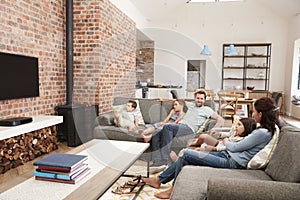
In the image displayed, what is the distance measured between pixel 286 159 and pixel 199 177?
0.61m

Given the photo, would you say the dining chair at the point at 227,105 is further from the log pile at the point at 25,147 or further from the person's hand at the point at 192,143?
the log pile at the point at 25,147

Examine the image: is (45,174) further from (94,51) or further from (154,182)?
(94,51)

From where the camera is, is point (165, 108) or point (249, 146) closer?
point (249, 146)

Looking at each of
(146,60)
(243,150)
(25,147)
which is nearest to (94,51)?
(25,147)

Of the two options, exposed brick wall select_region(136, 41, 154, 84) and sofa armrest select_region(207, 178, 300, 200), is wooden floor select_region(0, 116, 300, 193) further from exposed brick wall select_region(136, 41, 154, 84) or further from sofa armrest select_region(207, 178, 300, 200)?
exposed brick wall select_region(136, 41, 154, 84)

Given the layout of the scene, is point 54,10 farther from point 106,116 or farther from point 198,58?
point 198,58

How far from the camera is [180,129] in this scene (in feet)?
11.2

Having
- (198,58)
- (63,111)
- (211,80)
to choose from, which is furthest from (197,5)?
(63,111)

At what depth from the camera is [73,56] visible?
4.74 metres

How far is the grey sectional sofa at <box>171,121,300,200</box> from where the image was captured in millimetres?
1439

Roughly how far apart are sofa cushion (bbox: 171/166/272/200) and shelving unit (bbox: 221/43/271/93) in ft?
23.1

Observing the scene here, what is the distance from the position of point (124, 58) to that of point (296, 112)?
5304mm

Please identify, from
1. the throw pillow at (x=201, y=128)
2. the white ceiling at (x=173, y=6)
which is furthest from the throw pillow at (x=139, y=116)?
the white ceiling at (x=173, y=6)

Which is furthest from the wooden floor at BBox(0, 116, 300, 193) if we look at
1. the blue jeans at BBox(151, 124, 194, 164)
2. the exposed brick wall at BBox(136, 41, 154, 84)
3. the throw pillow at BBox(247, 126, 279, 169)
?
the exposed brick wall at BBox(136, 41, 154, 84)
